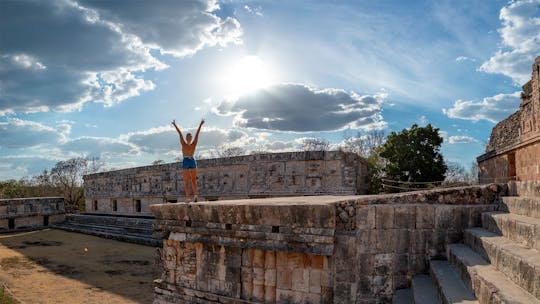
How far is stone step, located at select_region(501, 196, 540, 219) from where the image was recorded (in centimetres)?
388

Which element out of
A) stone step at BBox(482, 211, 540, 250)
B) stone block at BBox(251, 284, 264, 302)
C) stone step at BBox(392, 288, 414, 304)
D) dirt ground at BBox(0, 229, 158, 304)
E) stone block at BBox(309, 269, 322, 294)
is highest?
stone step at BBox(482, 211, 540, 250)

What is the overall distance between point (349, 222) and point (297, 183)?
8053 millimetres

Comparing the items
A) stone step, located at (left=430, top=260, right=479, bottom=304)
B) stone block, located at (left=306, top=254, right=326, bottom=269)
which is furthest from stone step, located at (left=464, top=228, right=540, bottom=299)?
stone block, located at (left=306, top=254, right=326, bottom=269)

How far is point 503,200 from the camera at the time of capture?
500 cm

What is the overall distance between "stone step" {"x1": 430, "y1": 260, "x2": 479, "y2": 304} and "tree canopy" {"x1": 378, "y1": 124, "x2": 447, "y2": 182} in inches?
467

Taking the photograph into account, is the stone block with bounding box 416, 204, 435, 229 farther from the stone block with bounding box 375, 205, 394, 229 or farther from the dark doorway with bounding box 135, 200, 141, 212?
the dark doorway with bounding box 135, 200, 141, 212

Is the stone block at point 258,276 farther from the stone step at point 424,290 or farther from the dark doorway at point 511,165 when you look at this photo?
the dark doorway at point 511,165

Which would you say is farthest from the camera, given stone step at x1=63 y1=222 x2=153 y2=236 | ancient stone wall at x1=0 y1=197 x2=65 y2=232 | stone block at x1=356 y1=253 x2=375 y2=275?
ancient stone wall at x1=0 y1=197 x2=65 y2=232

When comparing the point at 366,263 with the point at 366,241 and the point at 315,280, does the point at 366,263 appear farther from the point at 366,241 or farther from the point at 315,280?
the point at 315,280

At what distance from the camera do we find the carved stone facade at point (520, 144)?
9.82 metres

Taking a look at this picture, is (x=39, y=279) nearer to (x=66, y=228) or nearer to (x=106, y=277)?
(x=106, y=277)

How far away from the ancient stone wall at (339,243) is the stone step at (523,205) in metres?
0.29

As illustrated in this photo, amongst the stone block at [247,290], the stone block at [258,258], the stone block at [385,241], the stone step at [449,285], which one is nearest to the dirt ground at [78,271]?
the stone block at [247,290]

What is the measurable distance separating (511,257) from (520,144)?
29.3ft
